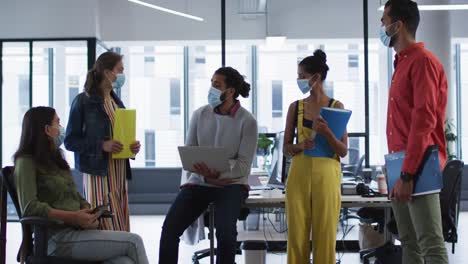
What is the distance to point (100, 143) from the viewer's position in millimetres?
3699

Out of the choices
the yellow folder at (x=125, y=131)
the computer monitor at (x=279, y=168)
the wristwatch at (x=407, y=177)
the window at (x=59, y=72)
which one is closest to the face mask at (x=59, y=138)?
the yellow folder at (x=125, y=131)

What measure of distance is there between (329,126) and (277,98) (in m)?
7.42

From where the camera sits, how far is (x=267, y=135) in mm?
6934

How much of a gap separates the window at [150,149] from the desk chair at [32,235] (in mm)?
7948

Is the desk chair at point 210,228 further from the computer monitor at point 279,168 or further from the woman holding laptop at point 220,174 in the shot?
the computer monitor at point 279,168

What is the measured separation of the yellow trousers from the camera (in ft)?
11.6

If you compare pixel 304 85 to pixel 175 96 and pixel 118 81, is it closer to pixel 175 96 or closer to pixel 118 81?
pixel 118 81

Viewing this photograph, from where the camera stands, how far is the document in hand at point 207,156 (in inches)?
148

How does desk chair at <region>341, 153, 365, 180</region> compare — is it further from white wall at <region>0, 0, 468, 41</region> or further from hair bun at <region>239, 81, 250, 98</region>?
hair bun at <region>239, 81, 250, 98</region>

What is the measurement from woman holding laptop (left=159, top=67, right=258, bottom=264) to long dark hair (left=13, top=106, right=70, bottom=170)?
97 centimetres

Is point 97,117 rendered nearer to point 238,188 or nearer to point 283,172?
point 238,188

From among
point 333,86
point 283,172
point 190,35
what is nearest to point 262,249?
point 283,172

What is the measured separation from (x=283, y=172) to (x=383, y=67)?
6734 mm

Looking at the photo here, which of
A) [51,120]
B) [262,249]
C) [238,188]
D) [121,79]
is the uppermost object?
A: [121,79]
